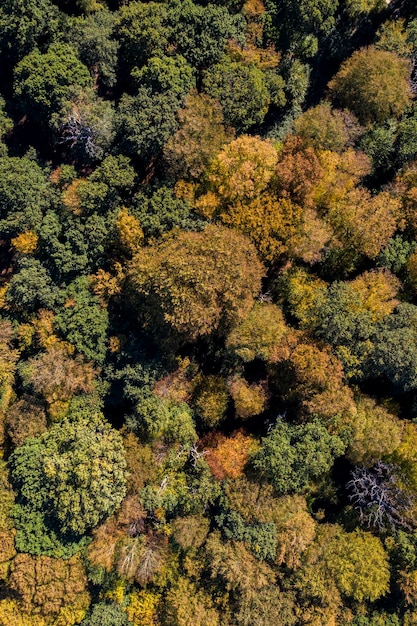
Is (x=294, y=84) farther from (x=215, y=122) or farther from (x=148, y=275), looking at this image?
(x=148, y=275)

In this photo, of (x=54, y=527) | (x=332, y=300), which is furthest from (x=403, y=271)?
(x=54, y=527)

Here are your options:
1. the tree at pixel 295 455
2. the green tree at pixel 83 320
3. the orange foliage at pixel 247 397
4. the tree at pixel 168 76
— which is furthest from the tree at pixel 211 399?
the tree at pixel 168 76

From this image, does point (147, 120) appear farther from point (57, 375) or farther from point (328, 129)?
point (57, 375)

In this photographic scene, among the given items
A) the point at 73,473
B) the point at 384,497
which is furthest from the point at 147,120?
the point at 384,497

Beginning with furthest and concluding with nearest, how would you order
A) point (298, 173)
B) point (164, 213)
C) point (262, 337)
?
point (164, 213) < point (262, 337) < point (298, 173)

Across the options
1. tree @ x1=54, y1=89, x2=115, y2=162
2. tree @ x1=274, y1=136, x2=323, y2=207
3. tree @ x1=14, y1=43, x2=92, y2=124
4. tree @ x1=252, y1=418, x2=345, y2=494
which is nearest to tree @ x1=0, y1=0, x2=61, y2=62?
tree @ x1=14, y1=43, x2=92, y2=124

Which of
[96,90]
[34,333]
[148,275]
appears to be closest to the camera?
[148,275]

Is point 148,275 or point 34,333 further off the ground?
point 148,275
